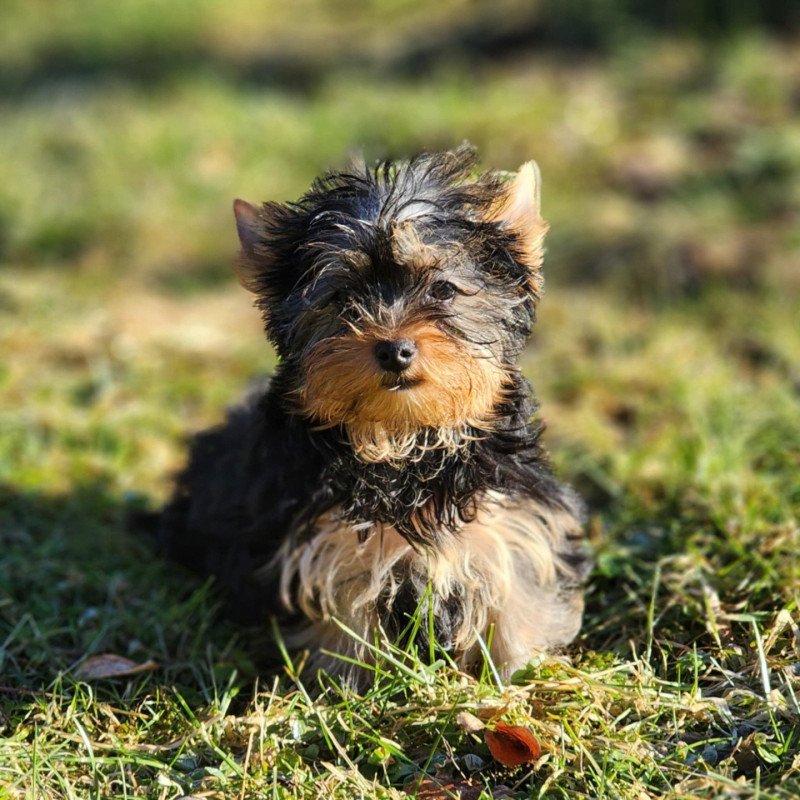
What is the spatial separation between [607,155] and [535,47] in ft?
8.56

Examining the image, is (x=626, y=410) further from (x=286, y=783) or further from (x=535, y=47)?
(x=535, y=47)

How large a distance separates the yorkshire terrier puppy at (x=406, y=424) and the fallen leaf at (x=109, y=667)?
1.53 feet

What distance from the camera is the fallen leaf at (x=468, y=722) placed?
323cm

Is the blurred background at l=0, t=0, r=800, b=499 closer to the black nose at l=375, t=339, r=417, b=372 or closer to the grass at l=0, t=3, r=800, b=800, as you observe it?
the grass at l=0, t=3, r=800, b=800

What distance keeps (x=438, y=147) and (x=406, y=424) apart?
18.9 ft

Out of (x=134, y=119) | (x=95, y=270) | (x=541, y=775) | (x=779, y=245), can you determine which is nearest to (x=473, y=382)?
(x=541, y=775)

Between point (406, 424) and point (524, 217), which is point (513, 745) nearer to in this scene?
point (406, 424)

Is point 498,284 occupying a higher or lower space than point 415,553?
higher

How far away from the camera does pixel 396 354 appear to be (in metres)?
3.01

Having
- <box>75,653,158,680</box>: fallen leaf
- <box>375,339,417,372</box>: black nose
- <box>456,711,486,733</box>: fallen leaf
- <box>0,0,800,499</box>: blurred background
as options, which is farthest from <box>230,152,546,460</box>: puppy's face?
<box>0,0,800,499</box>: blurred background

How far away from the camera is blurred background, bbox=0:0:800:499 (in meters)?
5.93

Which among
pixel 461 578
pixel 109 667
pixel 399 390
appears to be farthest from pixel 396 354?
pixel 109 667

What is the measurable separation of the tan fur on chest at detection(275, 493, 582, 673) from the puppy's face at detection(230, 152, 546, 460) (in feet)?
1.14

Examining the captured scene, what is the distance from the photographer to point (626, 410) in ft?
19.0
